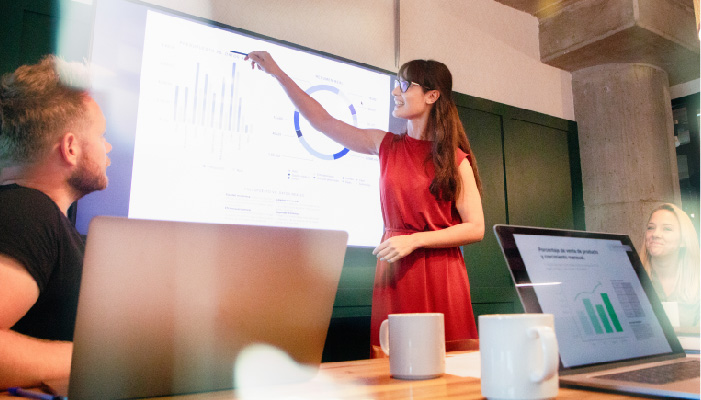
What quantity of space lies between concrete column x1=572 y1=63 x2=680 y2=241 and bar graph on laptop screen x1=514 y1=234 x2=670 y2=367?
337 centimetres

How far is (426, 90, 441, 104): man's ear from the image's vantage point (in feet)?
6.34

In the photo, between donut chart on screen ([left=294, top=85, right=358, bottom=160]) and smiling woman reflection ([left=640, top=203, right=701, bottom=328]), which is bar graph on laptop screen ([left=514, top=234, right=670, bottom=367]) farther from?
smiling woman reflection ([left=640, top=203, right=701, bottom=328])

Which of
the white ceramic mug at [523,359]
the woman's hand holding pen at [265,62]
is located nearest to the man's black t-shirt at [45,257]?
the white ceramic mug at [523,359]

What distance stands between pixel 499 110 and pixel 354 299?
1.88 meters

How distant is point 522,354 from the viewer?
583 mm

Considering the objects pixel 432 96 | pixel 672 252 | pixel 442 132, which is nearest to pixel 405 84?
pixel 432 96

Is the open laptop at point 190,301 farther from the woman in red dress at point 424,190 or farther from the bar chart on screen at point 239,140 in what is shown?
the bar chart on screen at point 239,140

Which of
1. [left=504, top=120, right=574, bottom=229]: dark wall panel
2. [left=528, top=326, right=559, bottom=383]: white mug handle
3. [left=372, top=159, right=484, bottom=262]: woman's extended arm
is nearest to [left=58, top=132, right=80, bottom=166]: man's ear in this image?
[left=372, top=159, right=484, bottom=262]: woman's extended arm

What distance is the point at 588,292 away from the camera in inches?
30.6

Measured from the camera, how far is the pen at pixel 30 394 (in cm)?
60

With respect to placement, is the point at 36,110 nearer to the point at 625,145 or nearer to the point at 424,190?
the point at 424,190

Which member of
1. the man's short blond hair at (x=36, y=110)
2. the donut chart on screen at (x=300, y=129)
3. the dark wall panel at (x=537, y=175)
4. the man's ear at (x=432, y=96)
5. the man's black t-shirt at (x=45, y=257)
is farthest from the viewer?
the dark wall panel at (x=537, y=175)

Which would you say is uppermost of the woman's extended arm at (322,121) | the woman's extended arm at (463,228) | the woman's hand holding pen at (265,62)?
the woman's hand holding pen at (265,62)

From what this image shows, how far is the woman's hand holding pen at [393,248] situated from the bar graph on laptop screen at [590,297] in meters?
0.61
